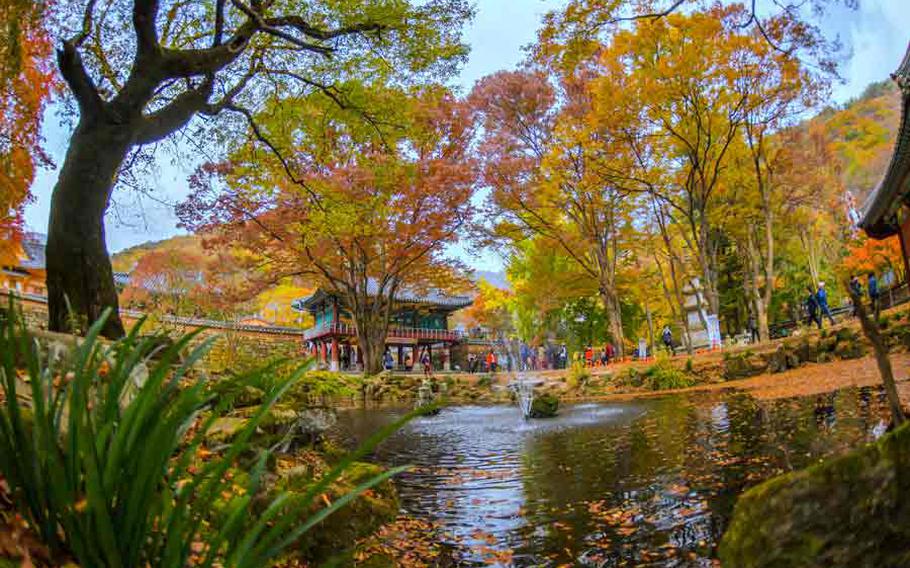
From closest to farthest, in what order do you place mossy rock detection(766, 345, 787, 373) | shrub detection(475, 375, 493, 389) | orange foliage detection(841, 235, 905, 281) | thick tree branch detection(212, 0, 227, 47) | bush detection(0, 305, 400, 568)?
bush detection(0, 305, 400, 568)
thick tree branch detection(212, 0, 227, 47)
mossy rock detection(766, 345, 787, 373)
shrub detection(475, 375, 493, 389)
orange foliage detection(841, 235, 905, 281)

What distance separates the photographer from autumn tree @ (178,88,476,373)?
8.52 meters

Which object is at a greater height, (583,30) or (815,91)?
(815,91)

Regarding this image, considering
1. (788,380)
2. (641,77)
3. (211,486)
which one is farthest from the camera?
(641,77)

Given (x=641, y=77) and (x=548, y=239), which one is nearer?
(x=641, y=77)

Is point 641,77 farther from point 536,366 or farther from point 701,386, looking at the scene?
point 536,366

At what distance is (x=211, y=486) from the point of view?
1178mm

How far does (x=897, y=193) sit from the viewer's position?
9.86 m

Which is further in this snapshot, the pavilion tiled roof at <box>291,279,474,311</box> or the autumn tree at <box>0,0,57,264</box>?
the pavilion tiled roof at <box>291,279,474,311</box>

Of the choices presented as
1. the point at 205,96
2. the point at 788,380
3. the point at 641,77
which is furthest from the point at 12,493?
the point at 641,77

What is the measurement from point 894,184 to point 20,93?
13.9 m

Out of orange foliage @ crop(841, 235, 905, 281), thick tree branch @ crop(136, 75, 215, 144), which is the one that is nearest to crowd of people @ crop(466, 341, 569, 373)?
orange foliage @ crop(841, 235, 905, 281)

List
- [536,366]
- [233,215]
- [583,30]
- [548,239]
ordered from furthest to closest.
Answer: [536,366] < [548,239] < [233,215] < [583,30]

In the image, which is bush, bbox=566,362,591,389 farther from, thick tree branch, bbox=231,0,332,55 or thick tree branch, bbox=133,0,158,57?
thick tree branch, bbox=133,0,158,57

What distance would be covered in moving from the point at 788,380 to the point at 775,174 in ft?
31.9
